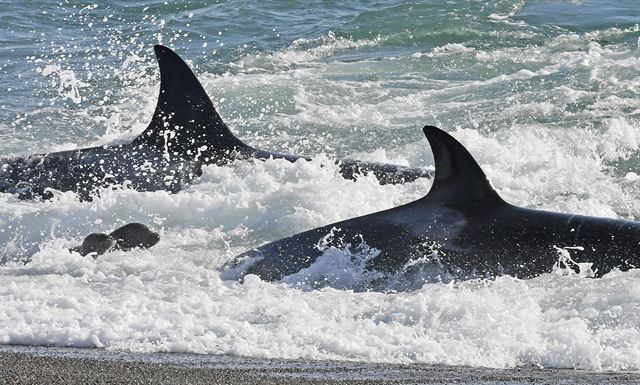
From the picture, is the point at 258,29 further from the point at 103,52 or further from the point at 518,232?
the point at 518,232

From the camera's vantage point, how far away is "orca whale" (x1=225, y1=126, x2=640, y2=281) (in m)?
9.47

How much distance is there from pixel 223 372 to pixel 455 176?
3.14 meters

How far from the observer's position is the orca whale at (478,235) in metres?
9.47

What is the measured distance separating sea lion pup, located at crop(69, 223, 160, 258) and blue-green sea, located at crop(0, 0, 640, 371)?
157 millimetres

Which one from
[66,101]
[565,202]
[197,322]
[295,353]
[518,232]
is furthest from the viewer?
[66,101]

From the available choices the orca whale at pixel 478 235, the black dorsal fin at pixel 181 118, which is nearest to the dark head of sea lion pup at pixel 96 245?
the orca whale at pixel 478 235

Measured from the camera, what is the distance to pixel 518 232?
9.61 meters

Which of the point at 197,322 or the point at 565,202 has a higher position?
the point at 197,322

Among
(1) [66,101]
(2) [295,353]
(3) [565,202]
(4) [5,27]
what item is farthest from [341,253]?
(4) [5,27]

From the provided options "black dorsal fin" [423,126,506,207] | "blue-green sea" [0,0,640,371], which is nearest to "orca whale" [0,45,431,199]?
"blue-green sea" [0,0,640,371]

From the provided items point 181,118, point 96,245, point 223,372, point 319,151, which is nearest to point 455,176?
point 223,372

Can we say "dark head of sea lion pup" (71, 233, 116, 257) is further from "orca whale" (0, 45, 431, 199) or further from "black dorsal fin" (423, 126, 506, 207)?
"black dorsal fin" (423, 126, 506, 207)

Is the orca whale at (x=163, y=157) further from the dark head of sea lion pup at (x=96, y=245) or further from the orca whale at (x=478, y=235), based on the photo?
the orca whale at (x=478, y=235)

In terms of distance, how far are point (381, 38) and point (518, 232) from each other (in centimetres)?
1453
